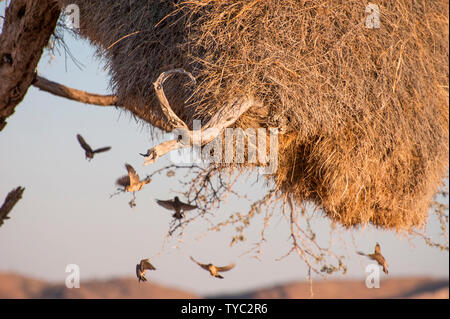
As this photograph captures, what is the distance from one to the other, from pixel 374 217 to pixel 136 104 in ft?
3.41

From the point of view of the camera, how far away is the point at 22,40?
102 inches

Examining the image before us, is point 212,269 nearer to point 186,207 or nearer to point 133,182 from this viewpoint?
point 186,207

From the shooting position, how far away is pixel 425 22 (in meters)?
2.10

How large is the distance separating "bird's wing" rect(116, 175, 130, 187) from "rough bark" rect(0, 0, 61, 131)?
992 mm

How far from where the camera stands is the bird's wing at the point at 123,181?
6.26 feet

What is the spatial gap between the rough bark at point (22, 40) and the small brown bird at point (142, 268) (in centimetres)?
121

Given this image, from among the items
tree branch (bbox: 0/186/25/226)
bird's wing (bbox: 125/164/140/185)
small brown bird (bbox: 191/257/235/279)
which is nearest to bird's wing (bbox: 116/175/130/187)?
bird's wing (bbox: 125/164/140/185)

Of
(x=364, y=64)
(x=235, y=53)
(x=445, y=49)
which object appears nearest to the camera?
(x=235, y=53)

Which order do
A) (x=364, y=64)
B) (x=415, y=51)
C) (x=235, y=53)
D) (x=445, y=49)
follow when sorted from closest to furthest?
(x=235, y=53) → (x=364, y=64) → (x=415, y=51) → (x=445, y=49)

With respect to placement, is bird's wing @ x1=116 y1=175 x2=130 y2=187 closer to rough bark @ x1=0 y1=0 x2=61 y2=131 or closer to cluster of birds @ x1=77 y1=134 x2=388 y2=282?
cluster of birds @ x1=77 y1=134 x2=388 y2=282

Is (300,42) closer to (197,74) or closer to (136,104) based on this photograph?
(197,74)

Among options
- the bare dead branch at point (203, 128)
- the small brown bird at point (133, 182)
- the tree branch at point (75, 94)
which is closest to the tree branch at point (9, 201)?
the tree branch at point (75, 94)
